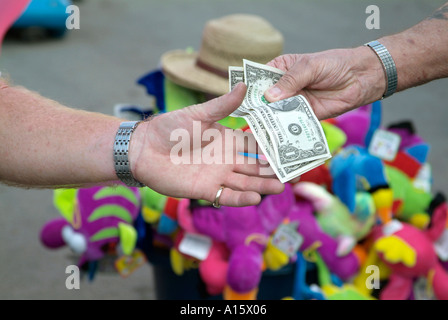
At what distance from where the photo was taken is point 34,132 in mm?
1609

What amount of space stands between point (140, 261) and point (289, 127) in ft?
3.91

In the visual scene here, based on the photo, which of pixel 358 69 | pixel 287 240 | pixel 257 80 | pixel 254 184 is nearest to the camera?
pixel 254 184

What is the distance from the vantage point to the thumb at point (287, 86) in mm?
1645

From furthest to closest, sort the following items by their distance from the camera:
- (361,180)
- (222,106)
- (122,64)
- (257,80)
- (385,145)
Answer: (122,64) < (385,145) < (361,180) < (257,80) < (222,106)

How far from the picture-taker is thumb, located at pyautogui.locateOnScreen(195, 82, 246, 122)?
1.44m

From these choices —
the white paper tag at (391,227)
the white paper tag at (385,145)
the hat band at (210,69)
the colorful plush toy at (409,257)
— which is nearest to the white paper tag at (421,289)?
the colorful plush toy at (409,257)

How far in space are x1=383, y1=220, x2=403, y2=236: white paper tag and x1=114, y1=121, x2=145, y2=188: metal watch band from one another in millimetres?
1278

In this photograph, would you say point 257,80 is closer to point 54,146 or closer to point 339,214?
point 54,146

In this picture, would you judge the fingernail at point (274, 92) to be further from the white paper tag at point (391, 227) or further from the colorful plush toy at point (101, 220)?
the white paper tag at point (391, 227)

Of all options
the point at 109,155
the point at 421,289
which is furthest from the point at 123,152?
the point at 421,289

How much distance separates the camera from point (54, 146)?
62.3 inches

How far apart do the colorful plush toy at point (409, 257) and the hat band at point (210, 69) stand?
103 cm

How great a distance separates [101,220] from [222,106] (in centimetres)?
105
